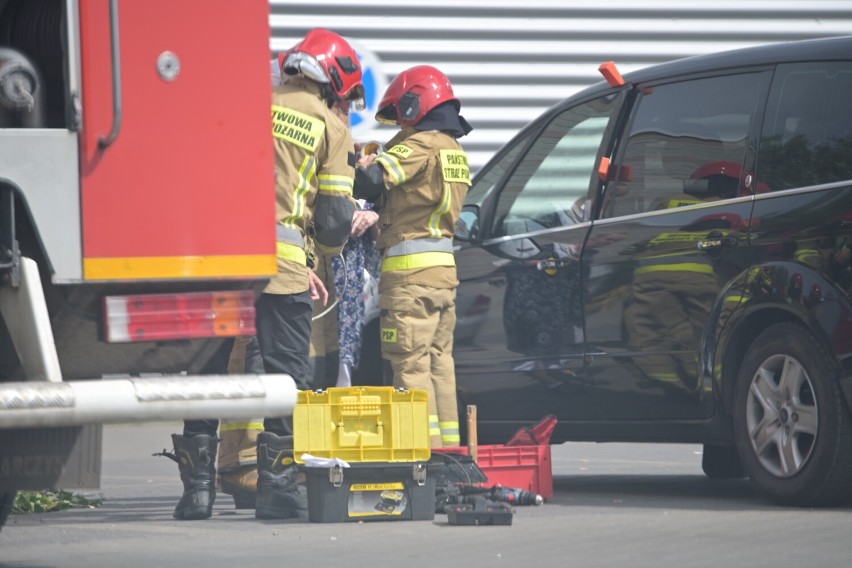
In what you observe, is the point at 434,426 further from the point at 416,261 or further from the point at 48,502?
the point at 48,502

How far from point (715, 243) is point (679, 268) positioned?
0.23 m

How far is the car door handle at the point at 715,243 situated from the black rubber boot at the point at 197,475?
2213 millimetres

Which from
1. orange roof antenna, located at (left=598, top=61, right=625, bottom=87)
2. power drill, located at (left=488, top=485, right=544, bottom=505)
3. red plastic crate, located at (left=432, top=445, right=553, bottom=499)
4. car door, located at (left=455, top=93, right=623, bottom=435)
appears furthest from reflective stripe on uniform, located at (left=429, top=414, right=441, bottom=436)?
orange roof antenna, located at (left=598, top=61, right=625, bottom=87)

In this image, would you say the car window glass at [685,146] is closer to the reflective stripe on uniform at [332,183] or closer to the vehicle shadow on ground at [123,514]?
the reflective stripe on uniform at [332,183]

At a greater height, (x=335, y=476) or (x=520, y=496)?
(x=335, y=476)

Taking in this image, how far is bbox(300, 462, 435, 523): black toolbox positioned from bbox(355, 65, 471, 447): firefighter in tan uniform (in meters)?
1.03

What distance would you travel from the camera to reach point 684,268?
25.5 ft

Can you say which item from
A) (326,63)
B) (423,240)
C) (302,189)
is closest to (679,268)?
(423,240)

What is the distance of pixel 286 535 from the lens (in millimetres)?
6883

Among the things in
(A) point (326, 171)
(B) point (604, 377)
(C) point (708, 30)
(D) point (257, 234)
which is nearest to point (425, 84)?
(A) point (326, 171)

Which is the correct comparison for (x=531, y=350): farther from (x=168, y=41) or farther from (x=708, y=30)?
(x=708, y=30)

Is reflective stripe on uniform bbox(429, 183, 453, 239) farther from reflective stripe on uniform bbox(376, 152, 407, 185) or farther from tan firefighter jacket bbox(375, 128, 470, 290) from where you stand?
reflective stripe on uniform bbox(376, 152, 407, 185)

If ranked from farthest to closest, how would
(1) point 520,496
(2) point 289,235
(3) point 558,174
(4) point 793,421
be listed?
(3) point 558,174, (1) point 520,496, (2) point 289,235, (4) point 793,421

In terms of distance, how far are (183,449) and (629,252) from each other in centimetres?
212
